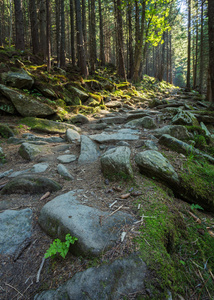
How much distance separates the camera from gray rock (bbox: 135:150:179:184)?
2.59 meters

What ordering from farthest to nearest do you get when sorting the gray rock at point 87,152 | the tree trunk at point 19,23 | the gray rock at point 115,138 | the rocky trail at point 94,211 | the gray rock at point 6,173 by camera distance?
the tree trunk at point 19,23 < the gray rock at point 115,138 < the gray rock at point 87,152 < the gray rock at point 6,173 < the rocky trail at point 94,211

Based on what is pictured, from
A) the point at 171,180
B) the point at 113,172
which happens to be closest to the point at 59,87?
the point at 113,172

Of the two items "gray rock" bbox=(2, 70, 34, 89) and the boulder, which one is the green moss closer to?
the boulder

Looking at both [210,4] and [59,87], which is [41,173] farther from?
[210,4]

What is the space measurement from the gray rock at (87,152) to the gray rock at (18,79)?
4183mm

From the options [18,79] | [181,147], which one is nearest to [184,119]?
[181,147]

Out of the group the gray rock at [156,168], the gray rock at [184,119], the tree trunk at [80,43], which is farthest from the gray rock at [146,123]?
the tree trunk at [80,43]

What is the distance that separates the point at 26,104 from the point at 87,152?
3694 mm

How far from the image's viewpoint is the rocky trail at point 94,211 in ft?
4.50

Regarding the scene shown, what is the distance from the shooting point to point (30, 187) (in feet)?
8.62

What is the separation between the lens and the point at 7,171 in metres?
3.26

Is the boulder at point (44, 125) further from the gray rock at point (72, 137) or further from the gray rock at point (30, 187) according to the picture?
the gray rock at point (30, 187)

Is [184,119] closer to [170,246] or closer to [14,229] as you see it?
[170,246]

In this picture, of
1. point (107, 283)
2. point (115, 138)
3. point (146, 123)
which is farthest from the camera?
point (146, 123)
